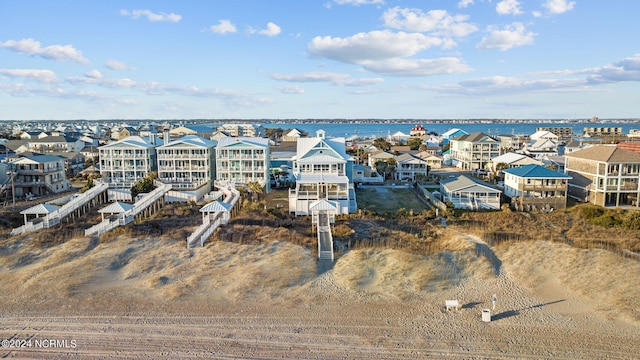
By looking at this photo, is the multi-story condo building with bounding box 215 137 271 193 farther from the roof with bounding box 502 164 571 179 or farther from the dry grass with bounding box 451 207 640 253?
the roof with bounding box 502 164 571 179

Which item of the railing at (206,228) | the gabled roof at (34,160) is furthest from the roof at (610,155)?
the gabled roof at (34,160)

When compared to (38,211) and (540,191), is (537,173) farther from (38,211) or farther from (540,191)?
(38,211)

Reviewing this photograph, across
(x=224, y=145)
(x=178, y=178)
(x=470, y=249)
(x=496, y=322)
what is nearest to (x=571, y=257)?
(x=470, y=249)

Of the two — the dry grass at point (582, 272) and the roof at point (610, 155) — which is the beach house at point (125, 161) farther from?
the roof at point (610, 155)

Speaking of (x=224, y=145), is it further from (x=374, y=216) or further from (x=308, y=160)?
(x=374, y=216)

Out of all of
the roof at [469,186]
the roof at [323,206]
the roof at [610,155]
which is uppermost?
the roof at [610,155]

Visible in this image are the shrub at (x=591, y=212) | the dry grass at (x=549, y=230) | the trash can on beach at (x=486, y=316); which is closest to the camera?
the trash can on beach at (x=486, y=316)

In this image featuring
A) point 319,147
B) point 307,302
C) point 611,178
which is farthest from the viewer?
point 319,147

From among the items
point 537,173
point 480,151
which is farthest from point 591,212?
point 480,151
